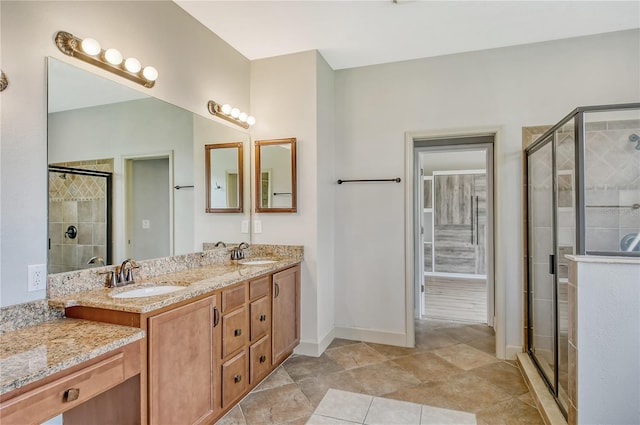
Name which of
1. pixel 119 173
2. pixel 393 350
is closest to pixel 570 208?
pixel 393 350

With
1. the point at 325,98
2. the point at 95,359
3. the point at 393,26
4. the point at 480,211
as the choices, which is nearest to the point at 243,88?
the point at 325,98

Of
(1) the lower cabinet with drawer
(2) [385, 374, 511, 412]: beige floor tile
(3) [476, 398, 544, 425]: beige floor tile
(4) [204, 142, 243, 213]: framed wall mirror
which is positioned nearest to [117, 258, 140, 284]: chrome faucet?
(1) the lower cabinet with drawer

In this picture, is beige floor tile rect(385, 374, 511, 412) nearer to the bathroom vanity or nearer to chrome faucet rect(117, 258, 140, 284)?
the bathroom vanity

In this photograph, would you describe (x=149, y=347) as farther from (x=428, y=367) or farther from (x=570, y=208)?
(x=570, y=208)

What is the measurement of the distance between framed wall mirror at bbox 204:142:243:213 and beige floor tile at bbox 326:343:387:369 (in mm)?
1613

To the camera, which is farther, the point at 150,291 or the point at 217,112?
the point at 217,112

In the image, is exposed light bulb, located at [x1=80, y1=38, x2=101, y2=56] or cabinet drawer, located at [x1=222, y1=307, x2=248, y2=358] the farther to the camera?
cabinet drawer, located at [x1=222, y1=307, x2=248, y2=358]

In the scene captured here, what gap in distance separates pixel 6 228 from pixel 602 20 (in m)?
4.04

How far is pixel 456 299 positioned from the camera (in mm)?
4809

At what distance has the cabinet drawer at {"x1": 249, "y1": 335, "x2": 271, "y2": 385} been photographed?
7.65 feet

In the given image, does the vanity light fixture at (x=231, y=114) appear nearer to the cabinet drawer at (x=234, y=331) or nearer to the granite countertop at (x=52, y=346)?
the cabinet drawer at (x=234, y=331)

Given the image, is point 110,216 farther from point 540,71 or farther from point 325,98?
point 540,71

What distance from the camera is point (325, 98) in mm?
3268

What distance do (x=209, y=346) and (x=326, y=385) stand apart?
107cm
